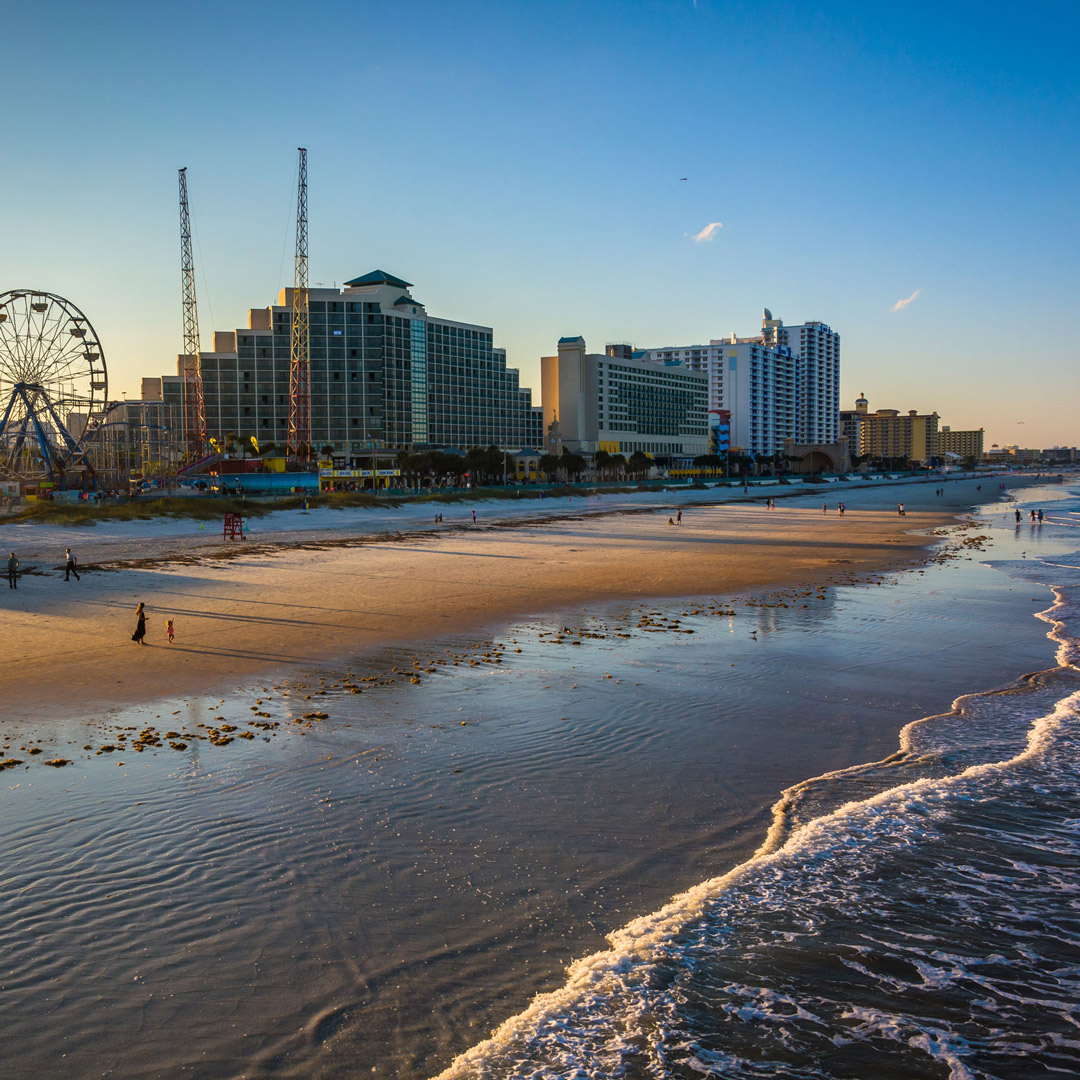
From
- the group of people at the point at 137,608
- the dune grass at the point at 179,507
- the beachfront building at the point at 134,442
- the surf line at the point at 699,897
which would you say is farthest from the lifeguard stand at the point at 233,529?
the surf line at the point at 699,897

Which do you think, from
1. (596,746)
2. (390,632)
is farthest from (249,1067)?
(390,632)

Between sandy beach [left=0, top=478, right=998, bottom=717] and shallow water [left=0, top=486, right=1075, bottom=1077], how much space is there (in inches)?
145

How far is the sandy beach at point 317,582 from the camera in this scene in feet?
55.8

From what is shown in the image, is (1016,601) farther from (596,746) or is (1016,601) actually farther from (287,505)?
(287,505)

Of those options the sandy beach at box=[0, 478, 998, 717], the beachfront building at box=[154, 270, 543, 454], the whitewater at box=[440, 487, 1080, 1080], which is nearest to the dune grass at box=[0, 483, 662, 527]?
the sandy beach at box=[0, 478, 998, 717]

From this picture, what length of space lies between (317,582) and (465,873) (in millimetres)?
23385

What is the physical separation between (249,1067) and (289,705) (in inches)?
350

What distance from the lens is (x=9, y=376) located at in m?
69.3

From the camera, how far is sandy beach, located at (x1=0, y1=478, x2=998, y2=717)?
55.8 ft

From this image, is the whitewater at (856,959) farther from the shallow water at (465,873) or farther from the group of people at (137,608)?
the group of people at (137,608)

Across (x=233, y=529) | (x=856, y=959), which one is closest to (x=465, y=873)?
(x=856, y=959)

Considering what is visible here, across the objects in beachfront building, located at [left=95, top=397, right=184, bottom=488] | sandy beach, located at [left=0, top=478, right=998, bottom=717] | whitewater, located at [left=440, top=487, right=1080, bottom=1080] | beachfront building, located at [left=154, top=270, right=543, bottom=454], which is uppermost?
beachfront building, located at [left=154, top=270, right=543, bottom=454]

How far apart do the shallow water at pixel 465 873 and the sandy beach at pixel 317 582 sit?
369 cm

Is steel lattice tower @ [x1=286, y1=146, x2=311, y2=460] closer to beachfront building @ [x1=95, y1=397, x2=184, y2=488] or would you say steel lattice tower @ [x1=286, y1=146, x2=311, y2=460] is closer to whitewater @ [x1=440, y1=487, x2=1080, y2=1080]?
beachfront building @ [x1=95, y1=397, x2=184, y2=488]
